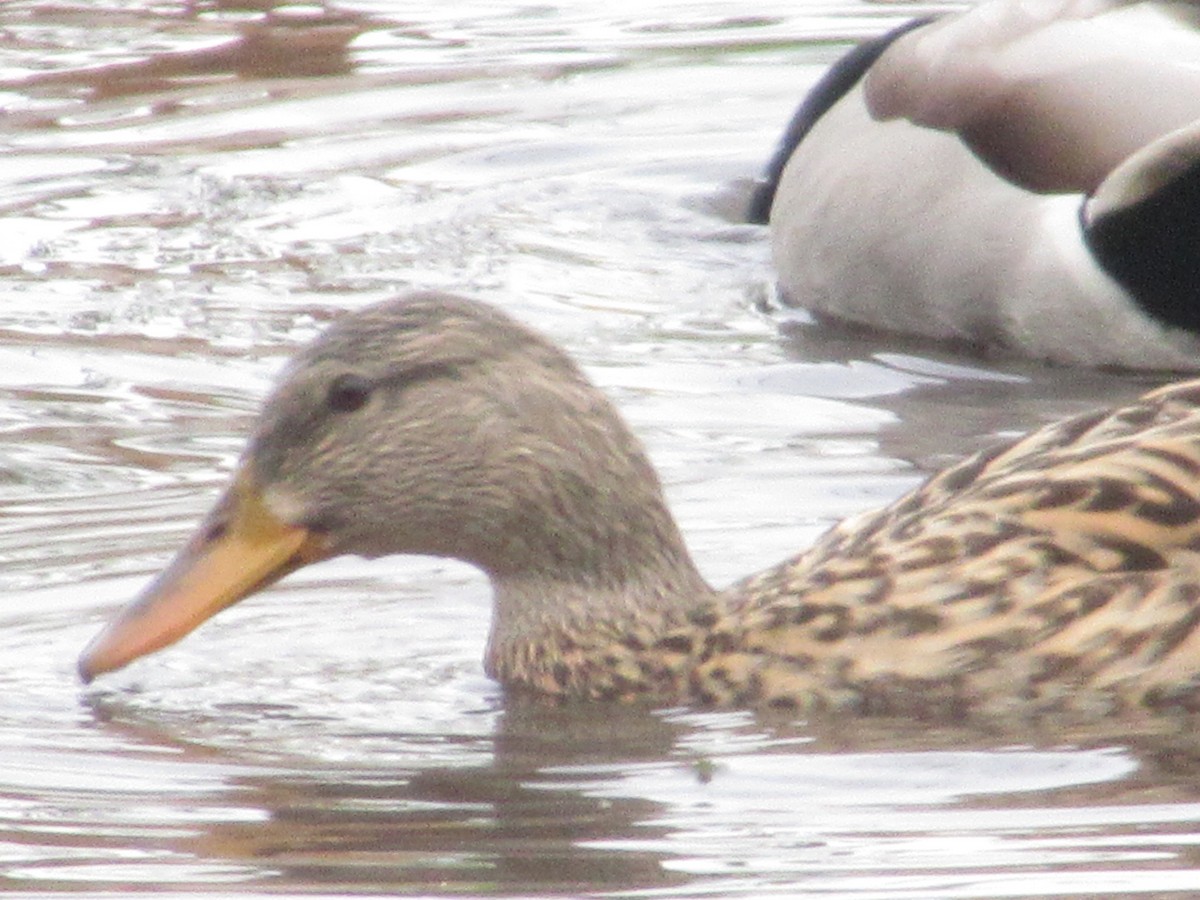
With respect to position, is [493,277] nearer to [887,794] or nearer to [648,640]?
[648,640]

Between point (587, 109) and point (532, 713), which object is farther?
point (587, 109)

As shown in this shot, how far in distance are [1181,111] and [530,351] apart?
3521 mm

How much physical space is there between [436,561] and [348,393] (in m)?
0.97

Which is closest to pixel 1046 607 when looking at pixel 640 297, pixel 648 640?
pixel 648 640

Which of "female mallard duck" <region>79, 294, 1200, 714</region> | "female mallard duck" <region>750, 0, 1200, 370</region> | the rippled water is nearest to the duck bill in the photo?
"female mallard duck" <region>79, 294, 1200, 714</region>

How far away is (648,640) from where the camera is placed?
6.84m

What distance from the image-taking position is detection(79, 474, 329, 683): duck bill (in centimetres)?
660

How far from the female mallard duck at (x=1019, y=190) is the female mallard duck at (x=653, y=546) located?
281 cm

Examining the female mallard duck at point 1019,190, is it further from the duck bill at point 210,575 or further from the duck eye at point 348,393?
the duck bill at point 210,575

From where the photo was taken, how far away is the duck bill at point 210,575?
660 centimetres

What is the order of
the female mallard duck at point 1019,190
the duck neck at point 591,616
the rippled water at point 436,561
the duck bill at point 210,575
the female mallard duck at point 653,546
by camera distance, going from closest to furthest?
the rippled water at point 436,561
the female mallard duck at point 653,546
the duck bill at point 210,575
the duck neck at point 591,616
the female mallard duck at point 1019,190

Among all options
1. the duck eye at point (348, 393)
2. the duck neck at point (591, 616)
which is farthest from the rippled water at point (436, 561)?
the duck eye at point (348, 393)

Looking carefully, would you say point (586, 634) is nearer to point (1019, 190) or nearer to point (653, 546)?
point (653, 546)

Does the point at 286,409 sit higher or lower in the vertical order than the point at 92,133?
higher
